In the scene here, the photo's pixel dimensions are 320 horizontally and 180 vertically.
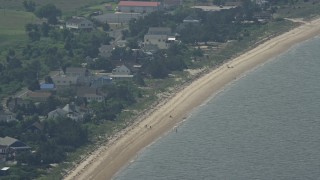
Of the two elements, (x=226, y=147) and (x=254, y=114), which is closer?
(x=226, y=147)

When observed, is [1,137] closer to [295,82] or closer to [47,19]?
[295,82]

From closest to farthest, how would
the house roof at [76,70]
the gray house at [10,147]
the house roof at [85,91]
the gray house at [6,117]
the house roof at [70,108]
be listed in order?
the gray house at [10,147] → the gray house at [6,117] → the house roof at [70,108] → the house roof at [85,91] → the house roof at [76,70]

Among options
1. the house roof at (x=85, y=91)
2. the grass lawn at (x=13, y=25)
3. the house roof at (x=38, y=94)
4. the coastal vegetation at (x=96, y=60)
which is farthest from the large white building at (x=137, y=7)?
the house roof at (x=38, y=94)

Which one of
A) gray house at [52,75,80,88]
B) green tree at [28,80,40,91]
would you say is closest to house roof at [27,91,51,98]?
green tree at [28,80,40,91]

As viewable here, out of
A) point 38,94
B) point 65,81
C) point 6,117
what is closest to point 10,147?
point 6,117

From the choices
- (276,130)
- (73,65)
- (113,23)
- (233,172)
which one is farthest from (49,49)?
(233,172)

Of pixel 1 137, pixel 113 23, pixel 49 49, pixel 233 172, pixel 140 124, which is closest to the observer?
pixel 233 172

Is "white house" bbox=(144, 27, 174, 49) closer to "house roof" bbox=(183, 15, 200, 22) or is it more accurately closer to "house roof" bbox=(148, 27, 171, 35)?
"house roof" bbox=(148, 27, 171, 35)

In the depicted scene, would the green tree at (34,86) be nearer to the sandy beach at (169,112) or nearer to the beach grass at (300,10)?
the sandy beach at (169,112)
